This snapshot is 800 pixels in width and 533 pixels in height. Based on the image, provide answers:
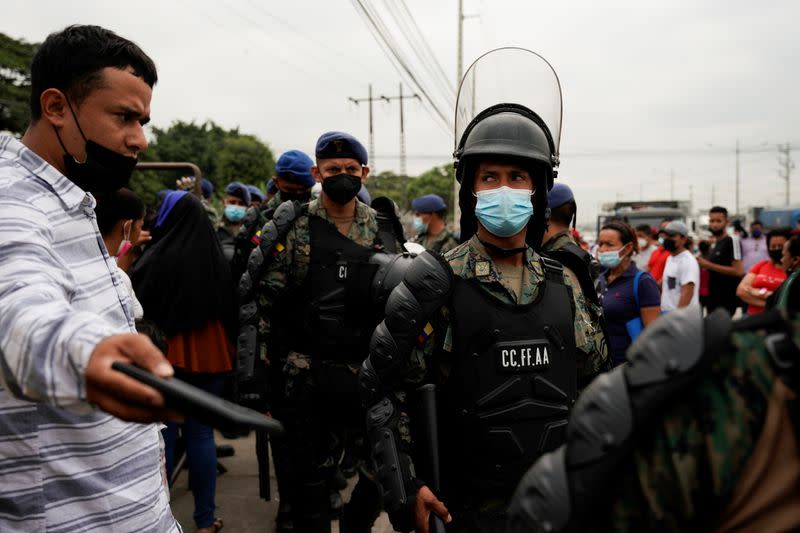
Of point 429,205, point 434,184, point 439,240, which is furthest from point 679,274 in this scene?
point 434,184

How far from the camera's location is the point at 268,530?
13.2 feet

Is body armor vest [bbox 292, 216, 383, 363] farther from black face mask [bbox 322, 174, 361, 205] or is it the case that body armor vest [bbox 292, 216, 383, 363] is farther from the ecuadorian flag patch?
the ecuadorian flag patch

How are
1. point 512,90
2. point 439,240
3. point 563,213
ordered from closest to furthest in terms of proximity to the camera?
point 512,90 → point 563,213 → point 439,240

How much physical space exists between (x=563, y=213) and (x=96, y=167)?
11.2 ft

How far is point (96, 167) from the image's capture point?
4.92 ft

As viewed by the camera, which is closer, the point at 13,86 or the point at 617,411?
the point at 617,411

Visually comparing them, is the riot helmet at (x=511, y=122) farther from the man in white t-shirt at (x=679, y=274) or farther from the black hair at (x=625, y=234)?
the man in white t-shirt at (x=679, y=274)

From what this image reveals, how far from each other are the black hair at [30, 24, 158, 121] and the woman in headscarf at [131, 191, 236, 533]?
225 centimetres

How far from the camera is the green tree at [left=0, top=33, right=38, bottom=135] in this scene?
25208 mm

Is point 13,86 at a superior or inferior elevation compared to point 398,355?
superior

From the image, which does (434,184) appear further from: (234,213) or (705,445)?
(705,445)

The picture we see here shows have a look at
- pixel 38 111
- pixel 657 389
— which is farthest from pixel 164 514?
pixel 657 389

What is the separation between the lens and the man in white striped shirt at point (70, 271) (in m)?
1.13

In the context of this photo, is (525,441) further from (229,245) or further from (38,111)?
(229,245)
